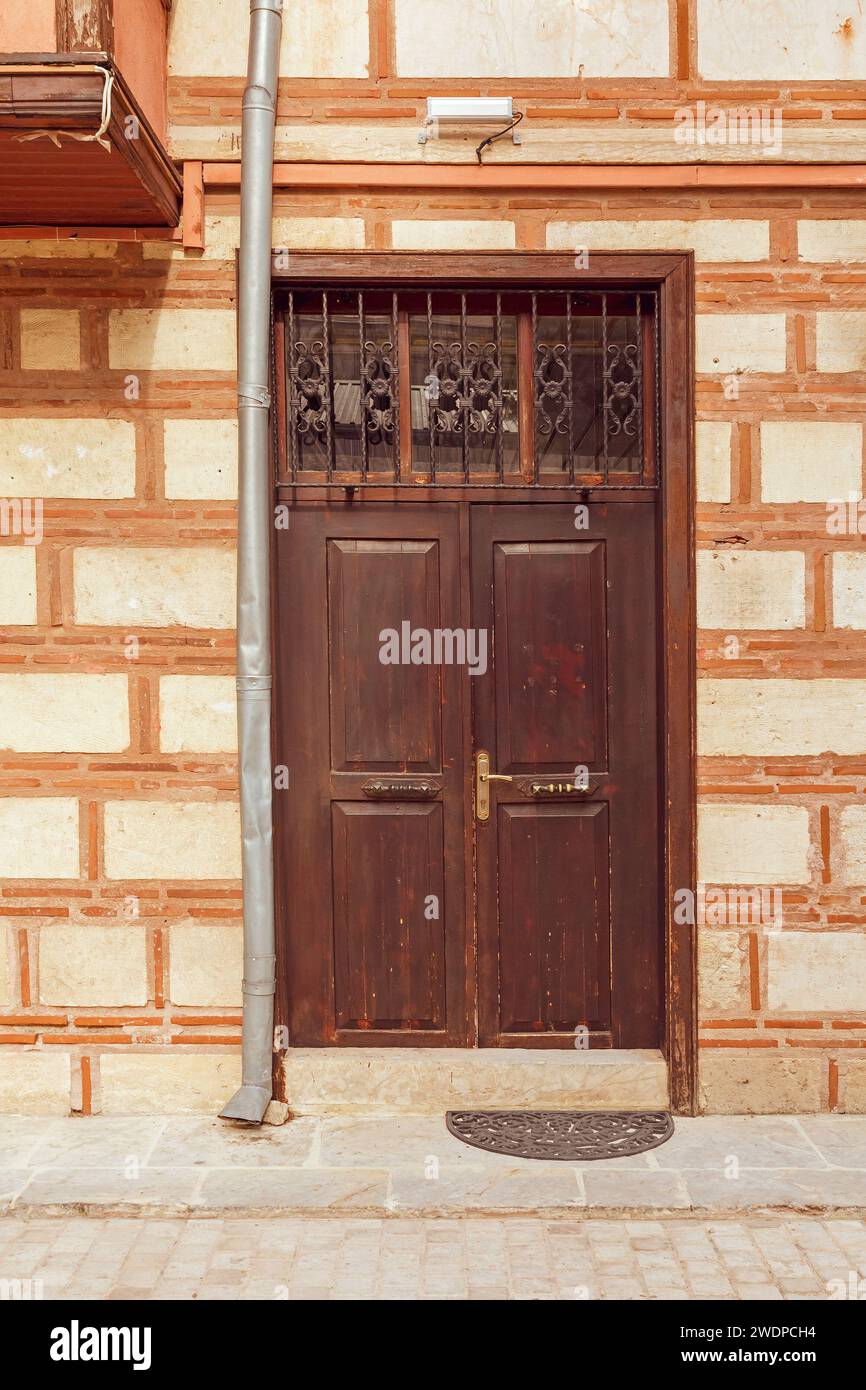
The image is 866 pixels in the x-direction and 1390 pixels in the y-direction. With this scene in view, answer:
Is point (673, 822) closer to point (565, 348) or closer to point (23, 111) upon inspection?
point (565, 348)

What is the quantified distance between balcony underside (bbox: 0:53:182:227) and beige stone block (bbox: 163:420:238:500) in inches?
31.8

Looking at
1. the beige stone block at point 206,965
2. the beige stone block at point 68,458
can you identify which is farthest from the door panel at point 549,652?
the beige stone block at point 68,458

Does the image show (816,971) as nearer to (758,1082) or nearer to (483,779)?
(758,1082)

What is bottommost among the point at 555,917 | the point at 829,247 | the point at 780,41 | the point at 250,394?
the point at 555,917

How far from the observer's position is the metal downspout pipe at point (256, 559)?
4.62 meters

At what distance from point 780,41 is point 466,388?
1825 millimetres

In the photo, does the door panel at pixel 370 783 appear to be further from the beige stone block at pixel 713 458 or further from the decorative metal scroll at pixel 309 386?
the beige stone block at pixel 713 458

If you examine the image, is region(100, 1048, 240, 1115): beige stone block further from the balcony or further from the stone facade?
the balcony

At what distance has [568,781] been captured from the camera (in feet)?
16.5

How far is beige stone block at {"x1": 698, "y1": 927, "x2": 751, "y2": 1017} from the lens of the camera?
4.86 meters

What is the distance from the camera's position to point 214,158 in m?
4.73

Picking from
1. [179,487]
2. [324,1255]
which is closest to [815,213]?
[179,487]

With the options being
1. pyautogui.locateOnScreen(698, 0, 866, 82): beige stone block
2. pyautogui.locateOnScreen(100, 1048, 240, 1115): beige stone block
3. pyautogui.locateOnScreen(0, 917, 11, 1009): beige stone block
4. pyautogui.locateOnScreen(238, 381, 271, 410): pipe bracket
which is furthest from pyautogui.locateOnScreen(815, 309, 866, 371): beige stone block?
pyautogui.locateOnScreen(0, 917, 11, 1009): beige stone block

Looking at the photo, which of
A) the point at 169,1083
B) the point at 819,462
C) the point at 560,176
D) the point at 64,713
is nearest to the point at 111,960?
the point at 169,1083
